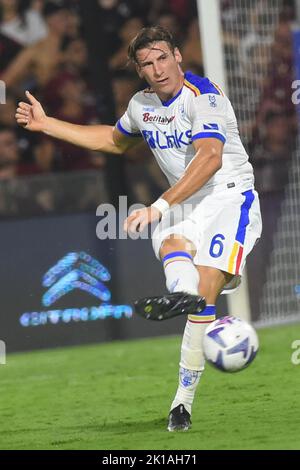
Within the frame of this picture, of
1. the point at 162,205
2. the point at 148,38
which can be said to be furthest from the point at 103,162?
the point at 162,205

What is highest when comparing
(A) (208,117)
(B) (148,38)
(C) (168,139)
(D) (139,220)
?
(B) (148,38)

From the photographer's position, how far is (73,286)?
12227mm

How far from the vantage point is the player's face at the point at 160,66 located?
6.74 m

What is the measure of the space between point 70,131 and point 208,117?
3.85 feet

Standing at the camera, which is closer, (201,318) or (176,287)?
(176,287)

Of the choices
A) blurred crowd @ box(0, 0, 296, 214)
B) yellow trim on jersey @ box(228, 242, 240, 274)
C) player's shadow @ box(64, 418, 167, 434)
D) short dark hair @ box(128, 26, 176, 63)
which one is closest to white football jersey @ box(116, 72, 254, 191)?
short dark hair @ box(128, 26, 176, 63)

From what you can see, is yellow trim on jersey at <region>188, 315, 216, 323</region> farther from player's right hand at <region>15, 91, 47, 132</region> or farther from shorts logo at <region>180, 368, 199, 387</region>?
player's right hand at <region>15, 91, 47, 132</region>

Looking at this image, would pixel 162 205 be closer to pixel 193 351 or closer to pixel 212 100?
pixel 212 100

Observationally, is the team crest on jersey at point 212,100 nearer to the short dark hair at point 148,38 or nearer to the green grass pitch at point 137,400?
the short dark hair at point 148,38

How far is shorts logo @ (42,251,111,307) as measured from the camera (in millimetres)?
12211

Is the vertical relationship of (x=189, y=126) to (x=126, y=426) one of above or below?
above

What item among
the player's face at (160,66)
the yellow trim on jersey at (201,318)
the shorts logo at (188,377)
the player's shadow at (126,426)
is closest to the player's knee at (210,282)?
the yellow trim on jersey at (201,318)

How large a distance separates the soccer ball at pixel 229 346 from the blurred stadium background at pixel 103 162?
18.8ft

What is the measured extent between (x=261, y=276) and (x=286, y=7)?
3.03m
